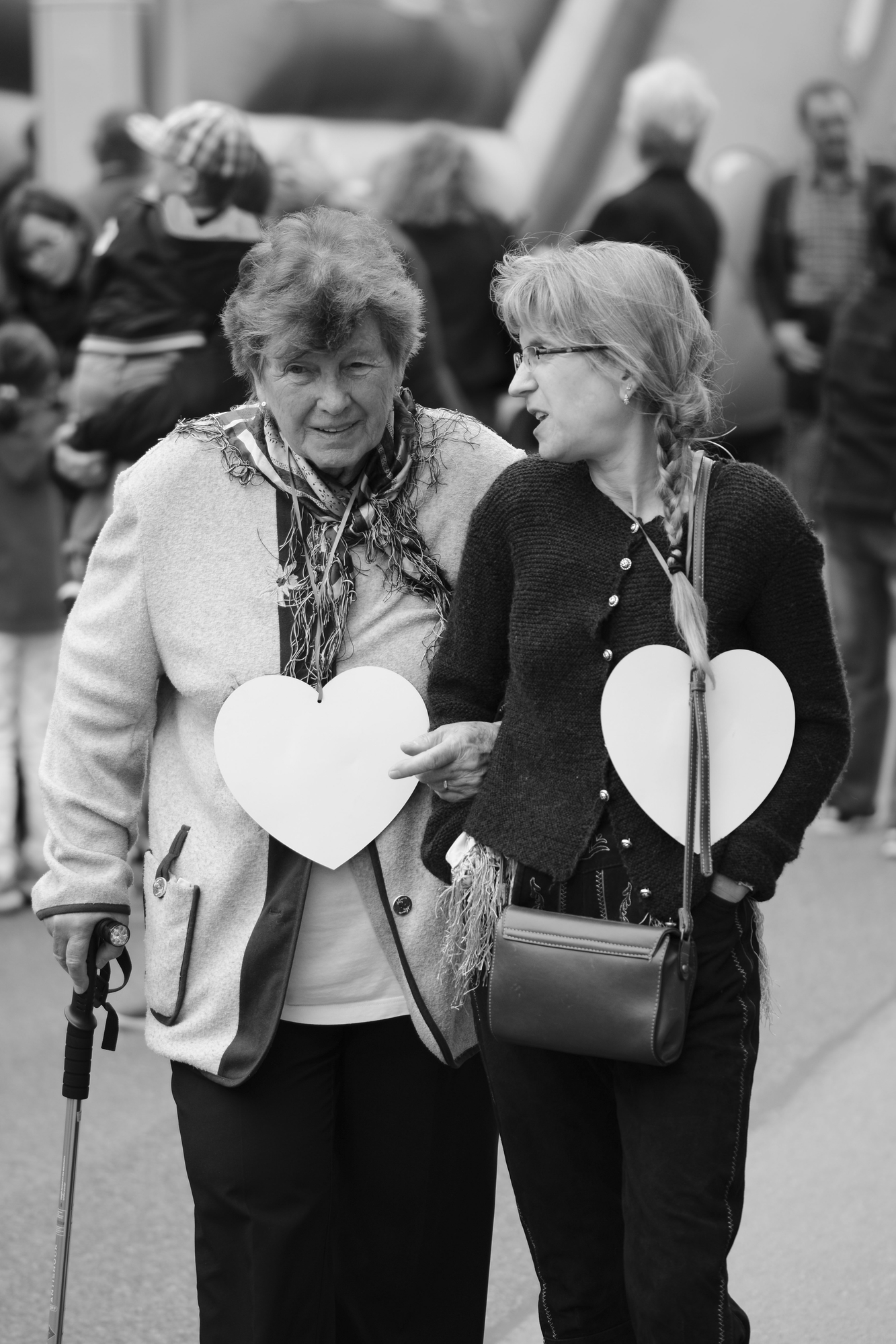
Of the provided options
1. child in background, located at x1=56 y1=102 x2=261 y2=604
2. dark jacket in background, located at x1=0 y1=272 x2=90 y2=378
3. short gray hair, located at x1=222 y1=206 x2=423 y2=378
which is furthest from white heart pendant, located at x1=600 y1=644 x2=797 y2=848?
dark jacket in background, located at x1=0 y1=272 x2=90 y2=378

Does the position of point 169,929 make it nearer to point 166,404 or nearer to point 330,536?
point 330,536

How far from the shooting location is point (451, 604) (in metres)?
2.56

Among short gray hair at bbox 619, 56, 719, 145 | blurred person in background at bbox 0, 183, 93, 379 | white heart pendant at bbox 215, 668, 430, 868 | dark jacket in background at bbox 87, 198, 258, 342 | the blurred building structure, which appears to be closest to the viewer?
white heart pendant at bbox 215, 668, 430, 868

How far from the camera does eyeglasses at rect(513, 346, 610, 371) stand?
230cm

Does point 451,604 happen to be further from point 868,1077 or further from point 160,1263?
point 868,1077

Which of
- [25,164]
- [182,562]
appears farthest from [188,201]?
[25,164]

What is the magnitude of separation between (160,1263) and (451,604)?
1.74 meters

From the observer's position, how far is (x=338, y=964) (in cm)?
254

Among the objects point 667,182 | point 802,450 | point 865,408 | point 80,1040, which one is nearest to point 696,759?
point 80,1040

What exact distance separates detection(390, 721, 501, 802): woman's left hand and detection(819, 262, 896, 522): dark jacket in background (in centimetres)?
436

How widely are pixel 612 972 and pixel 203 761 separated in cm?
66

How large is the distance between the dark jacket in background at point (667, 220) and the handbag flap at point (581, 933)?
438 cm

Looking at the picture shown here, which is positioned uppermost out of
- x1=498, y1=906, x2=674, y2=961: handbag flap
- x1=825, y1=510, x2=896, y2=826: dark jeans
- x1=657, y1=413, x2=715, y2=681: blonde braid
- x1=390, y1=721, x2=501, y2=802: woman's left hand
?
x1=657, y1=413, x2=715, y2=681: blonde braid

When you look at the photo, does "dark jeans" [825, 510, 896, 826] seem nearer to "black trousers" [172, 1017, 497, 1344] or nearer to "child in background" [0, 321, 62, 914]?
"child in background" [0, 321, 62, 914]
